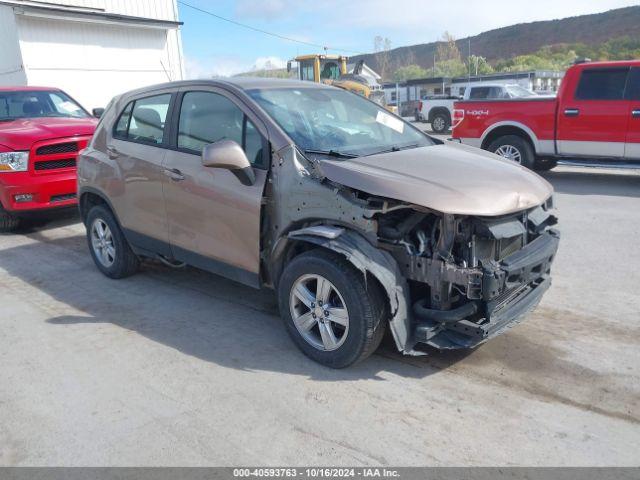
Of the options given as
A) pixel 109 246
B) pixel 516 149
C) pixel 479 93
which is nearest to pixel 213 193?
pixel 109 246

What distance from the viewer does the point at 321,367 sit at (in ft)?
12.1

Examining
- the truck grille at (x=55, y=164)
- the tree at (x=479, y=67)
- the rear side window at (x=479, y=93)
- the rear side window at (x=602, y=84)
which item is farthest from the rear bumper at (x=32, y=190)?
the tree at (x=479, y=67)

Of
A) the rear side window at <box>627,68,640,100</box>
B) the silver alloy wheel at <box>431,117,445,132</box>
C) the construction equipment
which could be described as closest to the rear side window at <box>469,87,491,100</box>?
the silver alloy wheel at <box>431,117,445,132</box>

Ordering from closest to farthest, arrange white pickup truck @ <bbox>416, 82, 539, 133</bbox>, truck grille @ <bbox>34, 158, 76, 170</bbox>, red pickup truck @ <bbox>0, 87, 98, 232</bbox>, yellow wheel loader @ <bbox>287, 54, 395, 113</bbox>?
1. red pickup truck @ <bbox>0, 87, 98, 232</bbox>
2. truck grille @ <bbox>34, 158, 76, 170</bbox>
3. white pickup truck @ <bbox>416, 82, 539, 133</bbox>
4. yellow wheel loader @ <bbox>287, 54, 395, 113</bbox>

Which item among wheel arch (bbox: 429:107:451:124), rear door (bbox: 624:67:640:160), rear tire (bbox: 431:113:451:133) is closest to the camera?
rear door (bbox: 624:67:640:160)

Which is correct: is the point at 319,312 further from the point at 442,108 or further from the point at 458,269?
the point at 442,108

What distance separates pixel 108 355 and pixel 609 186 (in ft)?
29.2

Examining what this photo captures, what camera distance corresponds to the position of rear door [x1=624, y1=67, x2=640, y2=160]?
894cm

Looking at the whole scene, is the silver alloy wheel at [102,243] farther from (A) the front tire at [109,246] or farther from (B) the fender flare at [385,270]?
(B) the fender flare at [385,270]

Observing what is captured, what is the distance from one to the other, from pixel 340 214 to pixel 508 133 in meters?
7.91

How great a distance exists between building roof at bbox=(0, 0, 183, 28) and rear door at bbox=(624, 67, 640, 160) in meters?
14.7

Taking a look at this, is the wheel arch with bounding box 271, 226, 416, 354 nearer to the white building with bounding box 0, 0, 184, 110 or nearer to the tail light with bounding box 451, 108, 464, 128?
the tail light with bounding box 451, 108, 464, 128

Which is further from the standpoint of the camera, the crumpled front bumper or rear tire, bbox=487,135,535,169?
rear tire, bbox=487,135,535,169

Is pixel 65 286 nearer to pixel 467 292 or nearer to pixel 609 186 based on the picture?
pixel 467 292
